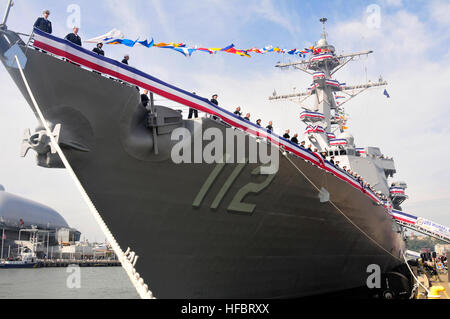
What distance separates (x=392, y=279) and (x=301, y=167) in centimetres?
751

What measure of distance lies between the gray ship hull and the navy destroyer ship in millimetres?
21

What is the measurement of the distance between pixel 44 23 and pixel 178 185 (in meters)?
3.80

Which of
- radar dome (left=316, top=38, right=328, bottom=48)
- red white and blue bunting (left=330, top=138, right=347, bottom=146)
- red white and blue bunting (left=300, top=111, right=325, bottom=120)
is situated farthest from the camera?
radar dome (left=316, top=38, right=328, bottom=48)

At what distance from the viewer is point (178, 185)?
304 inches

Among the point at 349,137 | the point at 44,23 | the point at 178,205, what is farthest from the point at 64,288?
the point at 44,23

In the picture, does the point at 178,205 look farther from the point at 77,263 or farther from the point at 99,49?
the point at 77,263

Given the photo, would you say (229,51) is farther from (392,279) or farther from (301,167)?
(392,279)

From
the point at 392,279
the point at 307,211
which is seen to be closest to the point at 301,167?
the point at 307,211

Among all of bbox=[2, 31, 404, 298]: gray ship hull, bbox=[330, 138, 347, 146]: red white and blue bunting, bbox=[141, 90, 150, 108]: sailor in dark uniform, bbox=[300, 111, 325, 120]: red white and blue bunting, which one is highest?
bbox=[300, 111, 325, 120]: red white and blue bunting

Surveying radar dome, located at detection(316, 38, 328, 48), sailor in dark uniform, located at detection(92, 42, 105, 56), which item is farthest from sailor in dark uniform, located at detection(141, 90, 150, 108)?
radar dome, located at detection(316, 38, 328, 48)

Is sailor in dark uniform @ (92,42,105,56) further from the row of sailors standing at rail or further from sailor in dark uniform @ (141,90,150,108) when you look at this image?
sailor in dark uniform @ (141,90,150,108)

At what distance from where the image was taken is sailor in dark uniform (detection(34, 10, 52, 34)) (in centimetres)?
620

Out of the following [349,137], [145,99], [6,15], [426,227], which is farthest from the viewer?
[349,137]

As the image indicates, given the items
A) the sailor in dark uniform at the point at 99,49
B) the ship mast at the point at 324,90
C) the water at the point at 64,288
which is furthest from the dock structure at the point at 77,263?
the sailor in dark uniform at the point at 99,49
